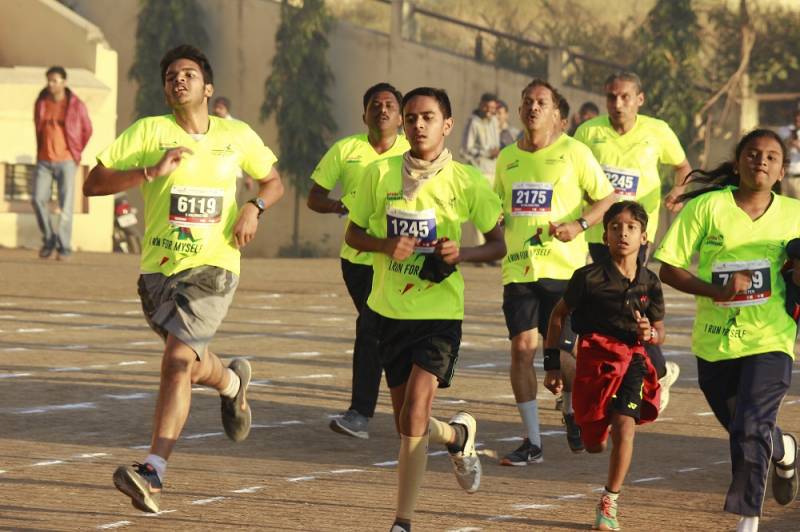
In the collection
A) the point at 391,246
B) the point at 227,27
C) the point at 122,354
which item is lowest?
the point at 122,354

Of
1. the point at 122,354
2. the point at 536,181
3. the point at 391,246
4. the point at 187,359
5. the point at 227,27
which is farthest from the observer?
the point at 227,27

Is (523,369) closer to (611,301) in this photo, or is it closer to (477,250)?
(611,301)

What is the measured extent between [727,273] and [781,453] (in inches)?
34.5

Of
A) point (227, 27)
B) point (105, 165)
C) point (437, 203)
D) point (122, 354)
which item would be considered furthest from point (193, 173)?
point (227, 27)

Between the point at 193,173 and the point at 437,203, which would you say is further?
the point at 193,173

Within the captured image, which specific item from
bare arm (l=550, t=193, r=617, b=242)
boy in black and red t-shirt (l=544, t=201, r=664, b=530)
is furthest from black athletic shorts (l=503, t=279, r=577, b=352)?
boy in black and red t-shirt (l=544, t=201, r=664, b=530)

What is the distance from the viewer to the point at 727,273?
8328mm

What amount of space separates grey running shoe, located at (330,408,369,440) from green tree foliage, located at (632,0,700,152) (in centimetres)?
2262

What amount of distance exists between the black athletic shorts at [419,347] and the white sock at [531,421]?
199 centimetres

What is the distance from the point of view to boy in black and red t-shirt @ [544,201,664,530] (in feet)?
27.8

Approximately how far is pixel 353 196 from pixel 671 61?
22.3 meters

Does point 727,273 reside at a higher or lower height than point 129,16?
lower

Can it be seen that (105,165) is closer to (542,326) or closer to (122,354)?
(542,326)

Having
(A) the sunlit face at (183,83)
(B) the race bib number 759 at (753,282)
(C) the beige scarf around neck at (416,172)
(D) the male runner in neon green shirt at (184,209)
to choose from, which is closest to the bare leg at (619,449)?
(B) the race bib number 759 at (753,282)
